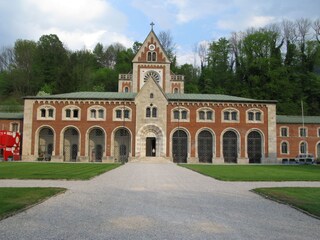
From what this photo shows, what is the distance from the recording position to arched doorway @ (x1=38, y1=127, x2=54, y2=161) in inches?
1916

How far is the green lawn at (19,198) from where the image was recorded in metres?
9.87

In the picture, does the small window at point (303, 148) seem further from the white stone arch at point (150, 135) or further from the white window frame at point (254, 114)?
the white stone arch at point (150, 135)

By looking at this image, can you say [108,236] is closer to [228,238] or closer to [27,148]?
[228,238]

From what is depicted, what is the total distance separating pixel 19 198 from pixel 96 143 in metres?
37.4

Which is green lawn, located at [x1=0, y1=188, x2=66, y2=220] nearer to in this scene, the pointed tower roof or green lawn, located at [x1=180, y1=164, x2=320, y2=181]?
green lawn, located at [x1=180, y1=164, x2=320, y2=181]

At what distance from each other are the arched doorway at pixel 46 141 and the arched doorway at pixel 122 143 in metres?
8.86

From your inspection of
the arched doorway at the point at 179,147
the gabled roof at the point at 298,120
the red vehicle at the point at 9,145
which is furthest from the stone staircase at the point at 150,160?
the gabled roof at the point at 298,120

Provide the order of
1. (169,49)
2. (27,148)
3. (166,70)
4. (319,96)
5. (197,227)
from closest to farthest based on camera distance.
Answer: (197,227), (27,148), (166,70), (319,96), (169,49)

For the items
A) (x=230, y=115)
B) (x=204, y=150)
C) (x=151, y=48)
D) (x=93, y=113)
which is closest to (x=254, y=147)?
(x=230, y=115)

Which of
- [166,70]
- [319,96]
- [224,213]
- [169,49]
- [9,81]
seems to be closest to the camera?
[224,213]

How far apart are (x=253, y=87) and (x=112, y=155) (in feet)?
127

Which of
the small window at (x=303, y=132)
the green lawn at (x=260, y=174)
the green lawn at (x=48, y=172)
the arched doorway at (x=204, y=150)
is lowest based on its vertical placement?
the green lawn at (x=260, y=174)

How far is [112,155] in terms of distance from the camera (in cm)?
4775

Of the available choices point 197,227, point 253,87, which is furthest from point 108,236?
point 253,87
